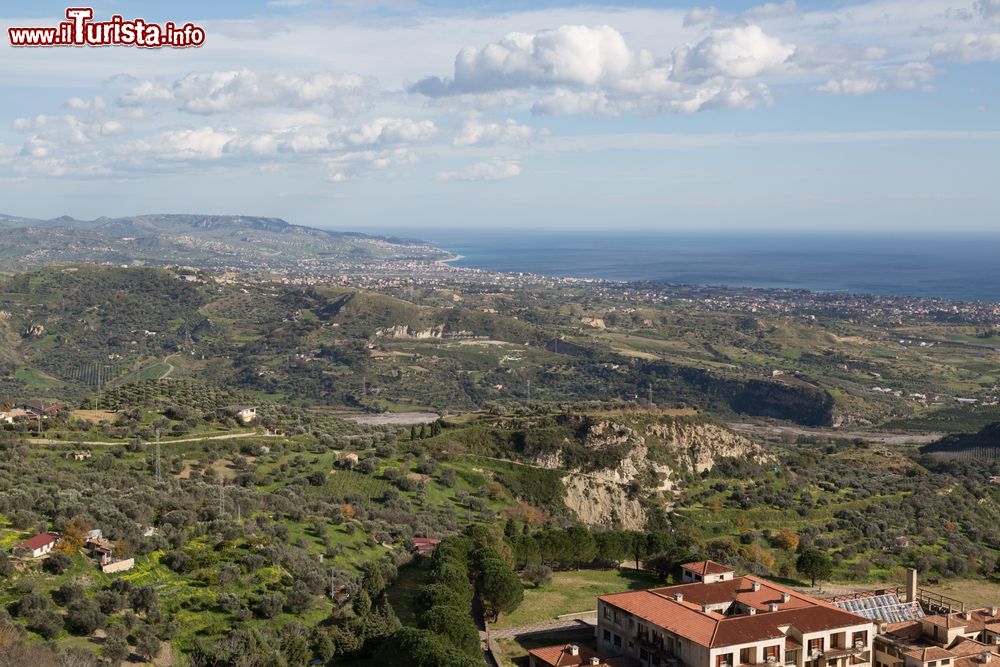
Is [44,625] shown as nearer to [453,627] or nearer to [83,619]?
[83,619]

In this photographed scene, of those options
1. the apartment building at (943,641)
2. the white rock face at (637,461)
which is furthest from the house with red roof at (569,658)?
the white rock face at (637,461)

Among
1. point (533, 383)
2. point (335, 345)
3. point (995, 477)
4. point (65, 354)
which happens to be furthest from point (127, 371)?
point (995, 477)

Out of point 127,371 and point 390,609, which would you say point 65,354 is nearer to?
point 127,371

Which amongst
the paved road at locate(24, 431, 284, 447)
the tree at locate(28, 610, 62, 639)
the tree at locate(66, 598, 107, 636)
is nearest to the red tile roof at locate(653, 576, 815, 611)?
the tree at locate(66, 598, 107, 636)

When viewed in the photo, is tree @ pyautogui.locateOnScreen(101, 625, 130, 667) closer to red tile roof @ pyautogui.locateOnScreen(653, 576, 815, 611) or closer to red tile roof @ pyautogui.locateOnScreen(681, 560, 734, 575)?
red tile roof @ pyautogui.locateOnScreen(653, 576, 815, 611)

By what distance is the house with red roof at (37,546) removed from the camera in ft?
109

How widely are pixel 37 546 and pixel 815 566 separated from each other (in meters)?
32.7

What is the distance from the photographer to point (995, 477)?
265 ft

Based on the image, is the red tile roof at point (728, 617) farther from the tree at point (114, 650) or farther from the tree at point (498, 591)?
the tree at point (114, 650)

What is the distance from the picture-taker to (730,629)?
2967cm

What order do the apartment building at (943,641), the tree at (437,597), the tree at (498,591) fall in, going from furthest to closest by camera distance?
1. the tree at (498,591)
2. the tree at (437,597)
3. the apartment building at (943,641)

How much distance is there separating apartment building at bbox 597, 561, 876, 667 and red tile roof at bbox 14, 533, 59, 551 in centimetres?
1932

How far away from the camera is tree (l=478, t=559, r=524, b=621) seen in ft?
120

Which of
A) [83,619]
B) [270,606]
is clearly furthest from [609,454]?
[83,619]
